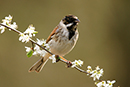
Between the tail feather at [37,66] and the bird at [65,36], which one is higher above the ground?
the bird at [65,36]

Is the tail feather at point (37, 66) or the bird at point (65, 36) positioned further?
the tail feather at point (37, 66)

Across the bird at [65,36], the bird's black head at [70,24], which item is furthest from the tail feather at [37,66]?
the bird's black head at [70,24]

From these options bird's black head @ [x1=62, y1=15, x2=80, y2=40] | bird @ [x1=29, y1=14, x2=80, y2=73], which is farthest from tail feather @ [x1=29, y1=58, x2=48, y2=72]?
bird's black head @ [x1=62, y1=15, x2=80, y2=40]

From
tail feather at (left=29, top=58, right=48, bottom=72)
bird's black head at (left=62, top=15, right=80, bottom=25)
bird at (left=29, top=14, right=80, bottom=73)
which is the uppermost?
bird's black head at (left=62, top=15, right=80, bottom=25)

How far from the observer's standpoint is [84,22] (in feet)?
14.9

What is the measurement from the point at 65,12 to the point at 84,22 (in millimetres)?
384

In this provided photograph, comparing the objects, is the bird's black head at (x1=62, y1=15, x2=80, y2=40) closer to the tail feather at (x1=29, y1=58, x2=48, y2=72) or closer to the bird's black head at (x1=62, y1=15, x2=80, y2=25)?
the bird's black head at (x1=62, y1=15, x2=80, y2=25)

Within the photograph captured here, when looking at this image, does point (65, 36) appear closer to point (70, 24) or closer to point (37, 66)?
point (70, 24)

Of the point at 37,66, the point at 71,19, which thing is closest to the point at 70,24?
the point at 71,19

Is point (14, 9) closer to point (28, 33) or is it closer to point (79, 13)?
point (79, 13)

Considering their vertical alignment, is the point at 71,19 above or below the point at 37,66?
above

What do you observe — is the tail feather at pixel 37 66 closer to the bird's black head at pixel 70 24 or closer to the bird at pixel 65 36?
the bird at pixel 65 36

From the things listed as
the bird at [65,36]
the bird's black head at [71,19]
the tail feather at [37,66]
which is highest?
the bird's black head at [71,19]

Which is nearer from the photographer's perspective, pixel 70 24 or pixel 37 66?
pixel 70 24
